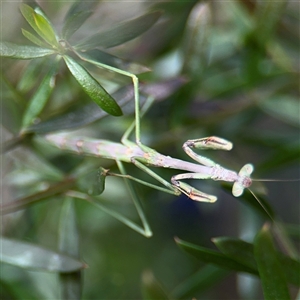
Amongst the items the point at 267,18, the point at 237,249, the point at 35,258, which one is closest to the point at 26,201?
the point at 35,258

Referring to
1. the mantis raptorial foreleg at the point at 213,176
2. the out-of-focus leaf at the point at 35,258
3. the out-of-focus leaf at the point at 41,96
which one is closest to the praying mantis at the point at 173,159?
the mantis raptorial foreleg at the point at 213,176

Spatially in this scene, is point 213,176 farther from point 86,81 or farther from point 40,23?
point 40,23

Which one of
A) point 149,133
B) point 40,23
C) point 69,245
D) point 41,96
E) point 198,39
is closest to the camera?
point 40,23

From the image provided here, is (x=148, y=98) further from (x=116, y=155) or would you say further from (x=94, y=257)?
(x=94, y=257)

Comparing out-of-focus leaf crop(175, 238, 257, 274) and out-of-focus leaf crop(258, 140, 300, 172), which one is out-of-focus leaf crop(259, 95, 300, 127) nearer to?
out-of-focus leaf crop(258, 140, 300, 172)

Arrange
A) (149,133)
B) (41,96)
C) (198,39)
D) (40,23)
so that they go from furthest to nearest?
(149,133), (198,39), (41,96), (40,23)

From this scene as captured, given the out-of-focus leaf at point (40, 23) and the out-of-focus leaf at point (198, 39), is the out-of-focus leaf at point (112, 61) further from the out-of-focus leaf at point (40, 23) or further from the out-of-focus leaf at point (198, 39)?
the out-of-focus leaf at point (198, 39)

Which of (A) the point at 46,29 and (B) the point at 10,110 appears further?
(B) the point at 10,110
